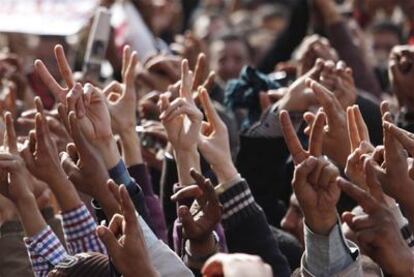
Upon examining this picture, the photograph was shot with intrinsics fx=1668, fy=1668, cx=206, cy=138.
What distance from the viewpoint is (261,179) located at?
19.4ft

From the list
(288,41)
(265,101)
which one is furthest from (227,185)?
(288,41)

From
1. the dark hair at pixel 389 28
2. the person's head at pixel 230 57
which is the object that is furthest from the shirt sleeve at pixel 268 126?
the dark hair at pixel 389 28

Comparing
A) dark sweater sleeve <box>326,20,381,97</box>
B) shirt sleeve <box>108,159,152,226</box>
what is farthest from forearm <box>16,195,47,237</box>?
dark sweater sleeve <box>326,20,381,97</box>

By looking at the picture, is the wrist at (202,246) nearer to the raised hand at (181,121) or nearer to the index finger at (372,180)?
the index finger at (372,180)

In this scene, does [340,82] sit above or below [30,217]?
below

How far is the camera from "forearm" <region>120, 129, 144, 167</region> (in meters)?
5.24

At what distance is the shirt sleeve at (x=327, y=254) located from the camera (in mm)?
4066

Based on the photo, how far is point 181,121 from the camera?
16.7 feet

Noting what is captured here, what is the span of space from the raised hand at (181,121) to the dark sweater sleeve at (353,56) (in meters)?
2.33

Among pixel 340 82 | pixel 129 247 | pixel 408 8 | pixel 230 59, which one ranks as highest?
pixel 129 247

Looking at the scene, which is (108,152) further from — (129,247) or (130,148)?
(129,247)

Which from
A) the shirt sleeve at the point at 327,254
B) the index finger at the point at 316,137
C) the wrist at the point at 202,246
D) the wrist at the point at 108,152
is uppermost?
the index finger at the point at 316,137

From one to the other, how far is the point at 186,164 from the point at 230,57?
12.4ft

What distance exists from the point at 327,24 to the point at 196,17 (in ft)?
15.4
